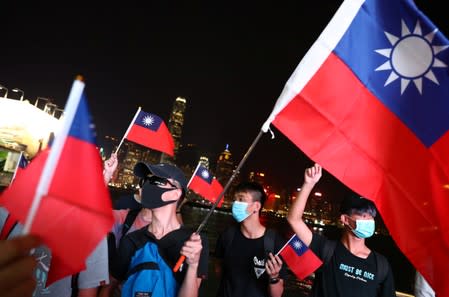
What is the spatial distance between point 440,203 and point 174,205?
8.36 feet

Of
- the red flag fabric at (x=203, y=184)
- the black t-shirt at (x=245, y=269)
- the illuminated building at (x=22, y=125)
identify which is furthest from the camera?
the illuminated building at (x=22, y=125)

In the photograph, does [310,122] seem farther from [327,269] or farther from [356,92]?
[327,269]

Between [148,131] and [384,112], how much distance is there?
15.1 ft

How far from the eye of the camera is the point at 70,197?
1.77 m

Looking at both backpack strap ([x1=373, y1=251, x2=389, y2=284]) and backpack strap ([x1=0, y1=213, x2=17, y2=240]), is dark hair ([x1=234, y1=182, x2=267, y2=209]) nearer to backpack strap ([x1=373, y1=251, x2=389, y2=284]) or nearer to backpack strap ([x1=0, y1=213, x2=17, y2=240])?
backpack strap ([x1=373, y1=251, x2=389, y2=284])

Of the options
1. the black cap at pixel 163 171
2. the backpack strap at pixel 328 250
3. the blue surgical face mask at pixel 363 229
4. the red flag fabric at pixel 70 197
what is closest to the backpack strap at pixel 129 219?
the black cap at pixel 163 171

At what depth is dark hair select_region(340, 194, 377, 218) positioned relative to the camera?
13.4 ft

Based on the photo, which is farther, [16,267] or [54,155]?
[54,155]

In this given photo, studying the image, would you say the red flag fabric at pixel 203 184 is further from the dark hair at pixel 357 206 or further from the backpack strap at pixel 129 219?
the dark hair at pixel 357 206

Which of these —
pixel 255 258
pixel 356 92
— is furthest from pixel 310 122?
pixel 255 258

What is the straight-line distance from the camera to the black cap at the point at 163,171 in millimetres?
3512

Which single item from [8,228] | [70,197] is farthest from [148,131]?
[70,197]

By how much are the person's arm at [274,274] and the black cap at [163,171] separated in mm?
1312

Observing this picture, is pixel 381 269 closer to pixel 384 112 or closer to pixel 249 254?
pixel 249 254
